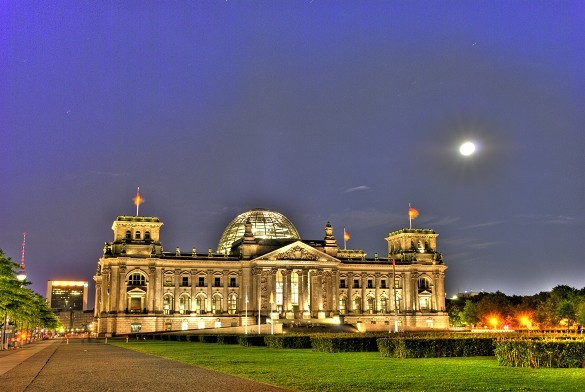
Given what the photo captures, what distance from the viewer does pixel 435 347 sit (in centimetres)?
4681

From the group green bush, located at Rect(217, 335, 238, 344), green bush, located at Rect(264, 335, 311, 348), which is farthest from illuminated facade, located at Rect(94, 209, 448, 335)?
green bush, located at Rect(264, 335, 311, 348)

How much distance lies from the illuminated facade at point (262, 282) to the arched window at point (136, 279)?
0.20m

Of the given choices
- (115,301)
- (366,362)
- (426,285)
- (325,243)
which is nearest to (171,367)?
(366,362)

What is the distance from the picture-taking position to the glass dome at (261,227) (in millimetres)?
154637

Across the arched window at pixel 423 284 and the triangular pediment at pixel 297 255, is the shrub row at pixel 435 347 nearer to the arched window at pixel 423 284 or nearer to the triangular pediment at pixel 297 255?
the triangular pediment at pixel 297 255

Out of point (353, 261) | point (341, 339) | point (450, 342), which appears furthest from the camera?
point (353, 261)

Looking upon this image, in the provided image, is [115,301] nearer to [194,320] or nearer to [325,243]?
[194,320]

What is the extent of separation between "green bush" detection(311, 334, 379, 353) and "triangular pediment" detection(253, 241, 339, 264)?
275 feet

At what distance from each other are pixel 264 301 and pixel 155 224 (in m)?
27.6

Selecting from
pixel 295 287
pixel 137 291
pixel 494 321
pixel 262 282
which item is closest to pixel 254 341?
pixel 137 291

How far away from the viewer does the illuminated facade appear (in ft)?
440

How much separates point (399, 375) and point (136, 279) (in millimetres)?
109258

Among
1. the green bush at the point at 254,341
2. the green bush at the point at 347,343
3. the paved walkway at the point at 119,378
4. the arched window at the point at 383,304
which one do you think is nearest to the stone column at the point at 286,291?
the arched window at the point at 383,304

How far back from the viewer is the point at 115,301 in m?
132
